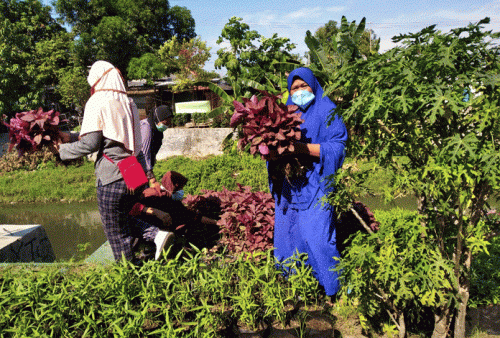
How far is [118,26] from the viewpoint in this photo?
24.7 metres

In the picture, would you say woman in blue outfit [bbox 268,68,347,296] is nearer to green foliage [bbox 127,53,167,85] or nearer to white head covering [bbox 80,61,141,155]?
white head covering [bbox 80,61,141,155]

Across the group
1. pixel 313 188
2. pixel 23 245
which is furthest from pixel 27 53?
pixel 313 188

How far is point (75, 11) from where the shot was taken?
1051 inches

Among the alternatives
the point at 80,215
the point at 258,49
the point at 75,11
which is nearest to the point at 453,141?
the point at 80,215

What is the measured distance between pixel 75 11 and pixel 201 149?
19.3 meters

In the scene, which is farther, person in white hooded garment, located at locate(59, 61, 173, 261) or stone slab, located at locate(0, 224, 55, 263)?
stone slab, located at locate(0, 224, 55, 263)

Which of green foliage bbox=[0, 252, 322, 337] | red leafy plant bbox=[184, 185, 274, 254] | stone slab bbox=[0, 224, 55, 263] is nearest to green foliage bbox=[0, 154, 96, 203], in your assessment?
stone slab bbox=[0, 224, 55, 263]

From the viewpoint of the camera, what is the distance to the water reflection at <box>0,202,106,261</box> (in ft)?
20.8

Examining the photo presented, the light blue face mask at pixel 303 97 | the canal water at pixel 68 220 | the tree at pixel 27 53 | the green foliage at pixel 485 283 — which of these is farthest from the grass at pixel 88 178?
the tree at pixel 27 53

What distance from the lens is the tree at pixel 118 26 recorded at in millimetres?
24422

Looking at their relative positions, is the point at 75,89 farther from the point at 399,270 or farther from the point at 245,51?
the point at 399,270

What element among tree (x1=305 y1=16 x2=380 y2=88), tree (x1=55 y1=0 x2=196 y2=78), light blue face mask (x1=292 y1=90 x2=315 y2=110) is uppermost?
tree (x1=55 y1=0 x2=196 y2=78)

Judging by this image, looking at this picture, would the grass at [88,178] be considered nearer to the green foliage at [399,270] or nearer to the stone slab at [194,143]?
the stone slab at [194,143]

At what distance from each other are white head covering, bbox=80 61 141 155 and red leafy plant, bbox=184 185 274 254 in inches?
42.3
